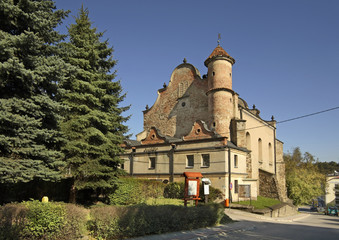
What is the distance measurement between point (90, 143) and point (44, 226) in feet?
25.1

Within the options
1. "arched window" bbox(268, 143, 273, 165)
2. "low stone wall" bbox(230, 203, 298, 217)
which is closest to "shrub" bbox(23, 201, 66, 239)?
"low stone wall" bbox(230, 203, 298, 217)

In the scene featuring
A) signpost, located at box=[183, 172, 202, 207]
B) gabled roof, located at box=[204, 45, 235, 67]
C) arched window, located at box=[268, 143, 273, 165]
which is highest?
gabled roof, located at box=[204, 45, 235, 67]

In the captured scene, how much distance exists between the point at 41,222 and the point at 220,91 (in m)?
24.1

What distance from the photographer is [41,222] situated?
7.67 metres

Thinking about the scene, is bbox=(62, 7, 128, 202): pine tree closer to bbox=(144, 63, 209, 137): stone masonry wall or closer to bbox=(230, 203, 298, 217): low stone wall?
bbox=(230, 203, 298, 217): low stone wall

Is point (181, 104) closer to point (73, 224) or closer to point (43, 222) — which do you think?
point (73, 224)

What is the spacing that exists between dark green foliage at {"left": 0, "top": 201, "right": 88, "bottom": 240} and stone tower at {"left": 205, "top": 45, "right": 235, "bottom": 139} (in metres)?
21.6

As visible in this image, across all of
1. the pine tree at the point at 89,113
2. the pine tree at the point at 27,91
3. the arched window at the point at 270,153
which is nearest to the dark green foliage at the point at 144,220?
the pine tree at the point at 27,91

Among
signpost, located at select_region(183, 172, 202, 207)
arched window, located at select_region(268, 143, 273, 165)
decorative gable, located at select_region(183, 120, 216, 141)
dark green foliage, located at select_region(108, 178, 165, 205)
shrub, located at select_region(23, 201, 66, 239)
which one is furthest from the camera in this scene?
arched window, located at select_region(268, 143, 273, 165)

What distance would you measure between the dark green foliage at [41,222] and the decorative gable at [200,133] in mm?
19492

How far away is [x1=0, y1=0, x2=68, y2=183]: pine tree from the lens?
9906mm

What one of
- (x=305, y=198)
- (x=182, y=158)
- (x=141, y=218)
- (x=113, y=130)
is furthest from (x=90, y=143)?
(x=305, y=198)

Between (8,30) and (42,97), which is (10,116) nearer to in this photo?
(42,97)

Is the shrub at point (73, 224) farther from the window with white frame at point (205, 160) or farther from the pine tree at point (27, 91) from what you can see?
the window with white frame at point (205, 160)
